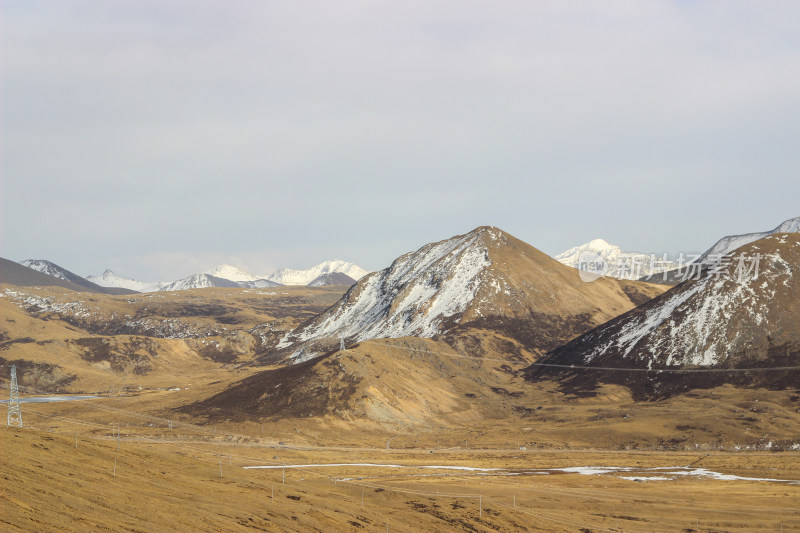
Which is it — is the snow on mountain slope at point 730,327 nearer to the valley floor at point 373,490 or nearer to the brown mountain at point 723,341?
the brown mountain at point 723,341

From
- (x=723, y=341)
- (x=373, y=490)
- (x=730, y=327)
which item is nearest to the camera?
(x=373, y=490)

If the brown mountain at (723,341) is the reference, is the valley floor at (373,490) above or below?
below

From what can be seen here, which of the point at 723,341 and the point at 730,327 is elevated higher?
the point at 730,327

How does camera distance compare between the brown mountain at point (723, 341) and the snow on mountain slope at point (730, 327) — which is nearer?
the brown mountain at point (723, 341)

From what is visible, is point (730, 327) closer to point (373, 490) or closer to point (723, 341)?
point (723, 341)

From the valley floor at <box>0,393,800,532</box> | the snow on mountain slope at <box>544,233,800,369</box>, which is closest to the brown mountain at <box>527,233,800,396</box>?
the snow on mountain slope at <box>544,233,800,369</box>

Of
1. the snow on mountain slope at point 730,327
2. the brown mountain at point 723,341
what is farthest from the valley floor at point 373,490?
the snow on mountain slope at point 730,327

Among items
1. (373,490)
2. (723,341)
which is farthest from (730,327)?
(373,490)

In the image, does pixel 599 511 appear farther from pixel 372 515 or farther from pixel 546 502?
pixel 372 515

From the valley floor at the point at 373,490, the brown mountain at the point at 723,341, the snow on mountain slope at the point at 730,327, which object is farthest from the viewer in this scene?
the snow on mountain slope at the point at 730,327

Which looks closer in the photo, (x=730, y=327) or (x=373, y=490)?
(x=373, y=490)

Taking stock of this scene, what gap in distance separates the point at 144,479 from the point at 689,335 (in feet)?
534

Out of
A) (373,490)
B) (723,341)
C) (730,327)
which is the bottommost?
(373,490)

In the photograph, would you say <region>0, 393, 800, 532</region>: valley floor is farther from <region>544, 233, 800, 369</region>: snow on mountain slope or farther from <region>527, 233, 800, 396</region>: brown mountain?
<region>544, 233, 800, 369</region>: snow on mountain slope
